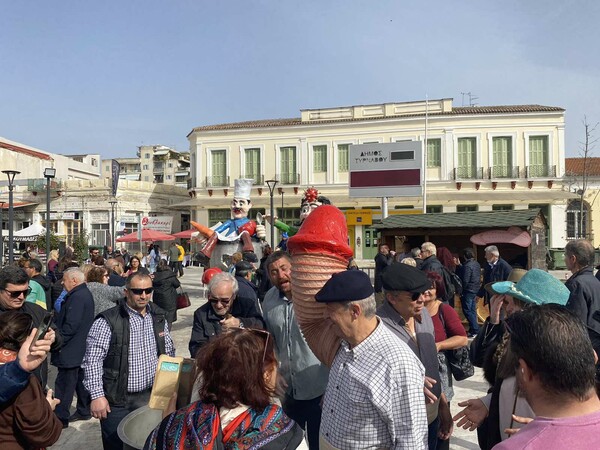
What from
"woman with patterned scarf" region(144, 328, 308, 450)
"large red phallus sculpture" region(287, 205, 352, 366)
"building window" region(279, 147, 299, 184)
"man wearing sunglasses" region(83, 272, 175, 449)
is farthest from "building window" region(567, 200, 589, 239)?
"woman with patterned scarf" region(144, 328, 308, 450)

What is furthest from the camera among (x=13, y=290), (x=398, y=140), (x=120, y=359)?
(x=398, y=140)

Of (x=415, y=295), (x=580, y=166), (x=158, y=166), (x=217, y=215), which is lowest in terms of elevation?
(x=415, y=295)

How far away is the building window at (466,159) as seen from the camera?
2853cm

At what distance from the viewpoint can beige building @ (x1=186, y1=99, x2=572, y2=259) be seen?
90.6 feet

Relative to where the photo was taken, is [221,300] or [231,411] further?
[221,300]

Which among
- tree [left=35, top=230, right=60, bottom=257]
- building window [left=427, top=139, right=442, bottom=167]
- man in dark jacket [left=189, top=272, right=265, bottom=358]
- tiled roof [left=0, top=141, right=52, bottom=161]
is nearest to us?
man in dark jacket [left=189, top=272, right=265, bottom=358]

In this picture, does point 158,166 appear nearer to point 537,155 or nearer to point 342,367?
point 537,155

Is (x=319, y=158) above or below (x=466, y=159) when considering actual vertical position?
above

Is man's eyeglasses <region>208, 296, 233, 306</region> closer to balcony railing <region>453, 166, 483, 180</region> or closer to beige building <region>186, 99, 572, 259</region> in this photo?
beige building <region>186, 99, 572, 259</region>

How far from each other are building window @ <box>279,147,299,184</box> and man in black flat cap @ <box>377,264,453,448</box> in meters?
28.3

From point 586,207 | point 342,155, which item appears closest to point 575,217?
point 586,207

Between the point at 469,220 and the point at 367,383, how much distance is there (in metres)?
9.67

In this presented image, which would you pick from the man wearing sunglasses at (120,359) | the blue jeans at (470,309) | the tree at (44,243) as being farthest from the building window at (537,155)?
the man wearing sunglasses at (120,359)

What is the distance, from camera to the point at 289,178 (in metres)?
31.3
